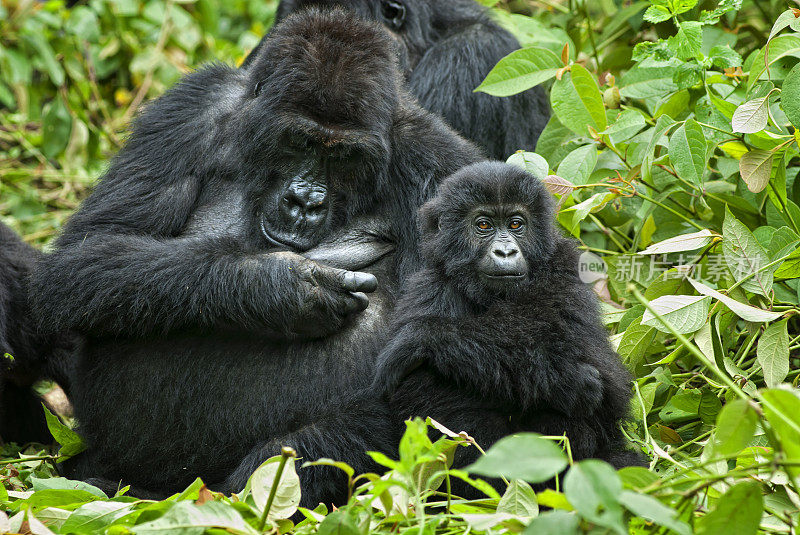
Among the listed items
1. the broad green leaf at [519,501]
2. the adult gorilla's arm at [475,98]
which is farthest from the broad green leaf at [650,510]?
the adult gorilla's arm at [475,98]

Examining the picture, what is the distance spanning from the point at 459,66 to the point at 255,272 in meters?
1.90

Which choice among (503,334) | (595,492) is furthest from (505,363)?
(595,492)

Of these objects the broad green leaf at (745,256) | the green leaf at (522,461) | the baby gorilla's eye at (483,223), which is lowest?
the broad green leaf at (745,256)

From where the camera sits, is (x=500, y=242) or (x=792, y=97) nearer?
(x=500, y=242)

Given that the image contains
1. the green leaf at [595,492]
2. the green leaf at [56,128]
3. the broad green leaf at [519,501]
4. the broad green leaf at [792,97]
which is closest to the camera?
the green leaf at [595,492]

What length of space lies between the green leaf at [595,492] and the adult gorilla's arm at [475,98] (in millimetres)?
2842

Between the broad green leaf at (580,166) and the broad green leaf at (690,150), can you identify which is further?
the broad green leaf at (580,166)

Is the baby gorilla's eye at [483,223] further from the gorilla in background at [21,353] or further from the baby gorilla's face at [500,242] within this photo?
the gorilla in background at [21,353]

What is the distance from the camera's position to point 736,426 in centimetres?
160

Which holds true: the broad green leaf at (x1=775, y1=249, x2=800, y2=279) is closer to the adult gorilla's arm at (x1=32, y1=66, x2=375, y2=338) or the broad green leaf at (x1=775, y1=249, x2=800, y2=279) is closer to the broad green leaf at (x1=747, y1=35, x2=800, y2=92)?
the broad green leaf at (x1=747, y1=35, x2=800, y2=92)

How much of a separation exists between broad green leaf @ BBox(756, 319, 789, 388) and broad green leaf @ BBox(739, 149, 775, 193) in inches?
19.0

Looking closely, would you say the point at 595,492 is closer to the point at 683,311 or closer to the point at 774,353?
the point at 683,311

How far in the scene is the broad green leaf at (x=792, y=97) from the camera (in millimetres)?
2943

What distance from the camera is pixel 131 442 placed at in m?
2.95
